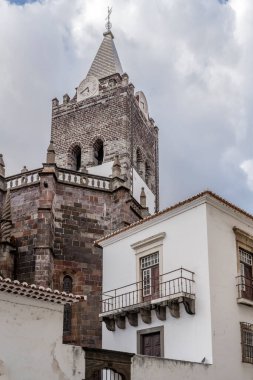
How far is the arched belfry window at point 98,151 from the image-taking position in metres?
40.4

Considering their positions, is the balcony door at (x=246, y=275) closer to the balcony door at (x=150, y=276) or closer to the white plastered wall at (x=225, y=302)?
the white plastered wall at (x=225, y=302)

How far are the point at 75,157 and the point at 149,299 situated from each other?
23.5 metres

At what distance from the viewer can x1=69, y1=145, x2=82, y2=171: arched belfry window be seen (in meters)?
41.4

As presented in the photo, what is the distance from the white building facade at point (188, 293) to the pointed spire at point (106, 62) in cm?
2502

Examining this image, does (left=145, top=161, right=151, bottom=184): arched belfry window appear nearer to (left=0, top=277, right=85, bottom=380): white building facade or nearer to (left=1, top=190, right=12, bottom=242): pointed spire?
(left=1, top=190, right=12, bottom=242): pointed spire

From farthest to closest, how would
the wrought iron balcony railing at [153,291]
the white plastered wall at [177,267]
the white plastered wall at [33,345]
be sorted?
the wrought iron balcony railing at [153,291]
the white plastered wall at [177,267]
the white plastered wall at [33,345]

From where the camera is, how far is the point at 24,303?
14188 mm

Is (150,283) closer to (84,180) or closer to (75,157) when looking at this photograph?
(84,180)

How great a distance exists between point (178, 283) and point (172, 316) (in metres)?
1.14

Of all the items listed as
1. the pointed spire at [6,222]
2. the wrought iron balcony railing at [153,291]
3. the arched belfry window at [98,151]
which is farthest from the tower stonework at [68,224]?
the arched belfry window at [98,151]

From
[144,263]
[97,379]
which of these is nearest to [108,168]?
[144,263]

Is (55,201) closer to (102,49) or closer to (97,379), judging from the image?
(97,379)

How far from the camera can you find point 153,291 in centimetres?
1972

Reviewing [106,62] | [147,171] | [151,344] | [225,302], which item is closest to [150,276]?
[151,344]
